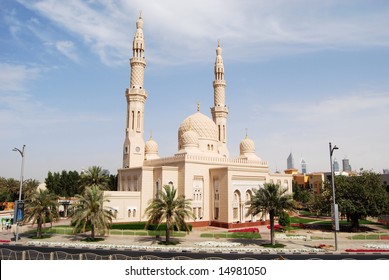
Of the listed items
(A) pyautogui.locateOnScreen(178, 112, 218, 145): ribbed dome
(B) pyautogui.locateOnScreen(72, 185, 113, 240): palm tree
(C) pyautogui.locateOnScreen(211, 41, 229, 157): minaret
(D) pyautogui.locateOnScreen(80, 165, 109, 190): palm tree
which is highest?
(C) pyautogui.locateOnScreen(211, 41, 229, 157): minaret

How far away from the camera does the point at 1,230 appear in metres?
38.2

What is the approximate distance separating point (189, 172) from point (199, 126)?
35.4 ft

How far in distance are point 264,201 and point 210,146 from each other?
70.8ft

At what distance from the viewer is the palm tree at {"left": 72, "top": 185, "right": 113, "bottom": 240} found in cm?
2932

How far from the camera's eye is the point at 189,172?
4097 cm

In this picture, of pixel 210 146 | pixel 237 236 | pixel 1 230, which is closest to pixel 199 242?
pixel 237 236

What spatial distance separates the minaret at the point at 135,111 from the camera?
47719mm

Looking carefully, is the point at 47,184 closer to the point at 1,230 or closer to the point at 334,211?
the point at 1,230

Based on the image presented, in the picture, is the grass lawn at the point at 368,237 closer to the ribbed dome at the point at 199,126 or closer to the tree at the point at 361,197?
the tree at the point at 361,197

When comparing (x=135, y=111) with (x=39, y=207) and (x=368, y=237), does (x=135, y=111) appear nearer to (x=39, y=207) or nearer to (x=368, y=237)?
(x=39, y=207)

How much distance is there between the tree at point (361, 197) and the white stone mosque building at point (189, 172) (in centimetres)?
1063

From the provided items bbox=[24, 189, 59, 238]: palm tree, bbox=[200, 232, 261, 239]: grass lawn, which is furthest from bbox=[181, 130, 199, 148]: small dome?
bbox=[24, 189, 59, 238]: palm tree

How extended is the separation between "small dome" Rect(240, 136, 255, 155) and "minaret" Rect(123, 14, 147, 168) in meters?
16.5

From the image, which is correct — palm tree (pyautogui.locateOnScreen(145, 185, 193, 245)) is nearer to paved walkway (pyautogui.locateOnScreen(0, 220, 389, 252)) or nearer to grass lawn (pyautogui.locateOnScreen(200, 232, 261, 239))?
paved walkway (pyautogui.locateOnScreen(0, 220, 389, 252))
